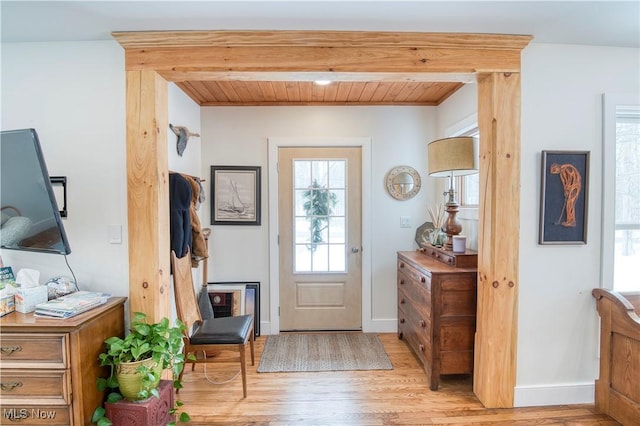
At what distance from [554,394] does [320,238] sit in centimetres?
214

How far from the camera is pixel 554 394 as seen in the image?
2025mm

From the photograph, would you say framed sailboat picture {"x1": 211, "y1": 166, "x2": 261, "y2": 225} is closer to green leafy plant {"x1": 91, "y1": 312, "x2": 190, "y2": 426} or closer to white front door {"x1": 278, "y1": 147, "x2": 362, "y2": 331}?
white front door {"x1": 278, "y1": 147, "x2": 362, "y2": 331}

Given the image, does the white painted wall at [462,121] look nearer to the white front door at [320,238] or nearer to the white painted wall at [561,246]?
the white painted wall at [561,246]

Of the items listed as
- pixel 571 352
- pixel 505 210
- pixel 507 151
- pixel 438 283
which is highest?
pixel 507 151

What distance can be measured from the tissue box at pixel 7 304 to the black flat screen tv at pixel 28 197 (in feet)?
0.86

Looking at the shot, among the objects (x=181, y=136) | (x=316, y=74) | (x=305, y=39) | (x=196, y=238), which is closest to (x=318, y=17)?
(x=305, y=39)

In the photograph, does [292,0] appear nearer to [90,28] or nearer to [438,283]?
[90,28]

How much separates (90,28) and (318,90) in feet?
5.49

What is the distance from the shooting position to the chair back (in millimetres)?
2098

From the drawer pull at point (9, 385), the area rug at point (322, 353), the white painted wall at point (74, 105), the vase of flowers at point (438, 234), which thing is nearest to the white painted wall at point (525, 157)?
the white painted wall at point (74, 105)

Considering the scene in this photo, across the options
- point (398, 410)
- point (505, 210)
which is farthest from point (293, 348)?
point (505, 210)

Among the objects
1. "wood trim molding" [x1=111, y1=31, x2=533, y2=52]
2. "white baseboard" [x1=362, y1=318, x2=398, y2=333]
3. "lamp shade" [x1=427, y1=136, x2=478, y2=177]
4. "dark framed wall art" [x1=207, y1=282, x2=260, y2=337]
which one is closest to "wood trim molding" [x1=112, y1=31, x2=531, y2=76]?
"wood trim molding" [x1=111, y1=31, x2=533, y2=52]

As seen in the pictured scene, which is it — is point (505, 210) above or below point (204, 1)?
below

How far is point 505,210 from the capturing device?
6.27 ft
